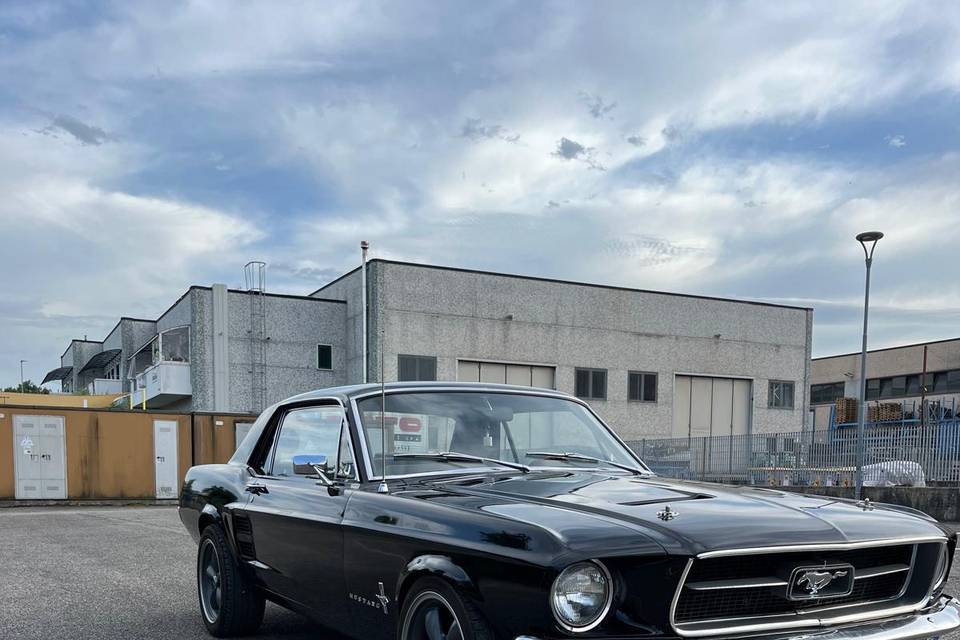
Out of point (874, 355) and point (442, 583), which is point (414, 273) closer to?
point (442, 583)

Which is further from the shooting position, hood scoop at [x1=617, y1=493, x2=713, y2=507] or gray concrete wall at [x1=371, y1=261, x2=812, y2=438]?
gray concrete wall at [x1=371, y1=261, x2=812, y2=438]

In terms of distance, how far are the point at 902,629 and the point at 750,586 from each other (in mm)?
667

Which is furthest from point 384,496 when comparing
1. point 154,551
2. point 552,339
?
point 552,339

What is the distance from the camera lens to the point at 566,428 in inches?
186

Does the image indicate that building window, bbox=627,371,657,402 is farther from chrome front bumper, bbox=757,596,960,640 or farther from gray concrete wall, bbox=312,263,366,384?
chrome front bumper, bbox=757,596,960,640

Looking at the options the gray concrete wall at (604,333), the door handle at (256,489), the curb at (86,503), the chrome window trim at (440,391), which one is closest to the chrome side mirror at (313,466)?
the chrome window trim at (440,391)

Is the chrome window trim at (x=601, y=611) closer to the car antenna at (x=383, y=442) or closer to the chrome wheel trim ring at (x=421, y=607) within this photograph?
the chrome wheel trim ring at (x=421, y=607)

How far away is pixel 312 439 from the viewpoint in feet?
15.9

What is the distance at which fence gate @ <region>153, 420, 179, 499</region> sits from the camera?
72.1 ft

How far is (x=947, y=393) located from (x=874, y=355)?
7.73 m

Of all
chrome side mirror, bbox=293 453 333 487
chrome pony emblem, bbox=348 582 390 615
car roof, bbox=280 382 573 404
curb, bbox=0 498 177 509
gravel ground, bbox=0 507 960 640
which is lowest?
gravel ground, bbox=0 507 960 640

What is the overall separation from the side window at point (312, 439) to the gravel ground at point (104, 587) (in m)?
1.10

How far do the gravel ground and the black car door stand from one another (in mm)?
901

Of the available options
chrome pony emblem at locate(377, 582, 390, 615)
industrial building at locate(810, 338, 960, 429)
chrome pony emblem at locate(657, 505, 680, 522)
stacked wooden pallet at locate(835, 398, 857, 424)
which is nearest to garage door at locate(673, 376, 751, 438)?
stacked wooden pallet at locate(835, 398, 857, 424)
